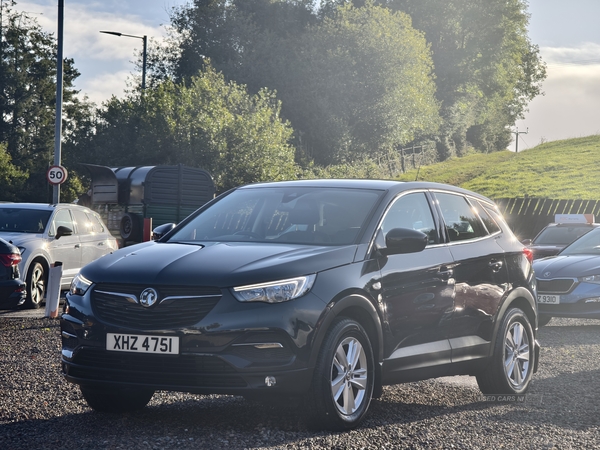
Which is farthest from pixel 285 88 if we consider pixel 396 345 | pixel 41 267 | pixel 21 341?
pixel 396 345

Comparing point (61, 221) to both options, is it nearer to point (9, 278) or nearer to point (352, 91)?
point (9, 278)

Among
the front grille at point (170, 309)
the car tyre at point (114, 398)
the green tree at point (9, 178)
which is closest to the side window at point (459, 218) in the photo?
the front grille at point (170, 309)

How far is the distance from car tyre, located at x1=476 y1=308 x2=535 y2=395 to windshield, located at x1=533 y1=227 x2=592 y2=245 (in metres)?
13.7

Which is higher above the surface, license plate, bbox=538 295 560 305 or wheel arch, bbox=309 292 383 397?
wheel arch, bbox=309 292 383 397

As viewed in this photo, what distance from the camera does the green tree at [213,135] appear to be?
1732 inches

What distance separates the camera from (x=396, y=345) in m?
6.58

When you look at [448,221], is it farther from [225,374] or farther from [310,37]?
[310,37]

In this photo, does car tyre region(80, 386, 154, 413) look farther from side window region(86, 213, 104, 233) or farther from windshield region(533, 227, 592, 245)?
windshield region(533, 227, 592, 245)

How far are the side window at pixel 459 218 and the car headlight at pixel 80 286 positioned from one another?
2.93 meters

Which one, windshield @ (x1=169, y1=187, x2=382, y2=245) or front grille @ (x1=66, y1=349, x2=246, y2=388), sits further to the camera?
windshield @ (x1=169, y1=187, x2=382, y2=245)

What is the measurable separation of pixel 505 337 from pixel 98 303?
3.54m

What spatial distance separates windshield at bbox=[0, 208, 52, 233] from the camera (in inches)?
633

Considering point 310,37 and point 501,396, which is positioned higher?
point 310,37

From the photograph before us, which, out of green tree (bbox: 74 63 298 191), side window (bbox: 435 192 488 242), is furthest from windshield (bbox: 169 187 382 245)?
green tree (bbox: 74 63 298 191)
